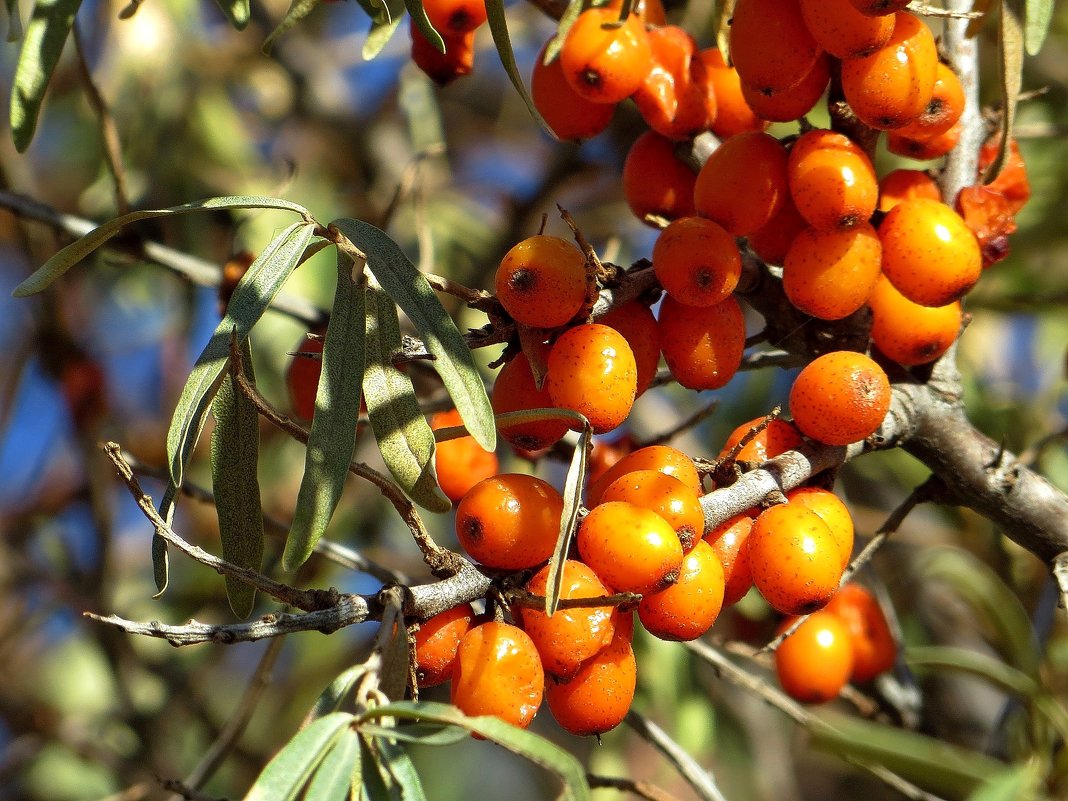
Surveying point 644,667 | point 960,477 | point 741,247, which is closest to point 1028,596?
point 644,667

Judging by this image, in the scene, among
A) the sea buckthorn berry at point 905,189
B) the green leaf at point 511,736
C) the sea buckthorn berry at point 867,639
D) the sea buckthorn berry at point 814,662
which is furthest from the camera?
the sea buckthorn berry at point 867,639

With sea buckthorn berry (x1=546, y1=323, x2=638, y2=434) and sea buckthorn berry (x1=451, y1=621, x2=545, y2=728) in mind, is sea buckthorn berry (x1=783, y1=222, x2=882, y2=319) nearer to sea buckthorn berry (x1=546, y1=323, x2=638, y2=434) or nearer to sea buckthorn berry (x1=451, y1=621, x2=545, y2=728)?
sea buckthorn berry (x1=546, y1=323, x2=638, y2=434)

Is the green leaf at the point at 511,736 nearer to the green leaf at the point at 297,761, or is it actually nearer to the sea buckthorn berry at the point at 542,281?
the green leaf at the point at 297,761

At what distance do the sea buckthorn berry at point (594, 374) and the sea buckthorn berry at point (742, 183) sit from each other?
21cm

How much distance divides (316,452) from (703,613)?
14.4 inches

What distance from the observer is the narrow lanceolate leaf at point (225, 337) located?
2.86 feet

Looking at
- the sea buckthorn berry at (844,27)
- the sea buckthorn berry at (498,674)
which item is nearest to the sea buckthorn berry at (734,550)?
the sea buckthorn berry at (498,674)

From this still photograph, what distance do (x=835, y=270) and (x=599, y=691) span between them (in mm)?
480

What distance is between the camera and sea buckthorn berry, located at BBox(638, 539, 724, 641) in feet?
3.00

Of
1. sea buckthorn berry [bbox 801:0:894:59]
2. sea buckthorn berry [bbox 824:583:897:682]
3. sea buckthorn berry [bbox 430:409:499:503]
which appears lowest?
sea buckthorn berry [bbox 824:583:897:682]

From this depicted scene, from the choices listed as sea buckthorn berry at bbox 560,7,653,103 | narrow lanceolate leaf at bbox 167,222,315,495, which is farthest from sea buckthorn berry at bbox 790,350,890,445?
narrow lanceolate leaf at bbox 167,222,315,495

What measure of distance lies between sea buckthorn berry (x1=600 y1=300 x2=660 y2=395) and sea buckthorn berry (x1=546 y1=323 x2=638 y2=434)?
0.10m

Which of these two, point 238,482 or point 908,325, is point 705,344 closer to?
point 908,325

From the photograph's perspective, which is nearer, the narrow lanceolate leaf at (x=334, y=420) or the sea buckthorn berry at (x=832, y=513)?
the narrow lanceolate leaf at (x=334, y=420)
